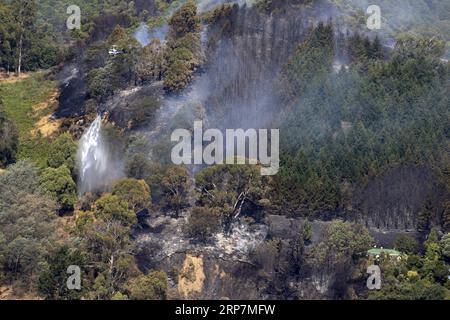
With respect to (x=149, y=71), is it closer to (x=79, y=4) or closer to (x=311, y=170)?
(x=311, y=170)

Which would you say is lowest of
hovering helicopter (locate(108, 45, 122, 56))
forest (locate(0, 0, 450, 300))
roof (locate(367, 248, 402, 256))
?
roof (locate(367, 248, 402, 256))

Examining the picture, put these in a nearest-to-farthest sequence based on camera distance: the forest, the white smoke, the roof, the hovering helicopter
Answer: the forest, the roof, the hovering helicopter, the white smoke

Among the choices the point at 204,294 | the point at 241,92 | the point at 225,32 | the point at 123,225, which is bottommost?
the point at 204,294

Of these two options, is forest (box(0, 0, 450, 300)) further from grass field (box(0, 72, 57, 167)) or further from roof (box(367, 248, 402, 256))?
roof (box(367, 248, 402, 256))

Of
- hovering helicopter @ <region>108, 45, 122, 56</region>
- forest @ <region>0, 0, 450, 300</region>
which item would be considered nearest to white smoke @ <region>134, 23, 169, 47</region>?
forest @ <region>0, 0, 450, 300</region>
